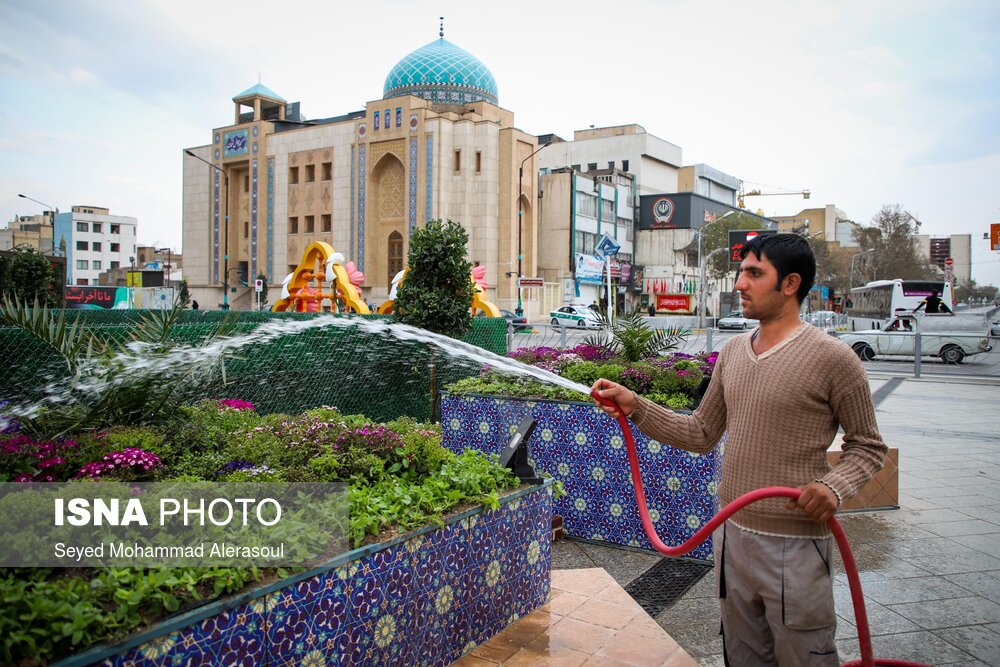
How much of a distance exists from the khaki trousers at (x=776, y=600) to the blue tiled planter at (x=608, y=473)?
2.80 m

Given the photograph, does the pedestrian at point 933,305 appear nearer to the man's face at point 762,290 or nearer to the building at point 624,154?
the building at point 624,154

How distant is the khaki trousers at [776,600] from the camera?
262 cm

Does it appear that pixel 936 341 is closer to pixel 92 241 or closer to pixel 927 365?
pixel 927 365

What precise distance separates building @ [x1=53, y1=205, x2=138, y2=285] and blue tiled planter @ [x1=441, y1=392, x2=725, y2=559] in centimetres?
9656

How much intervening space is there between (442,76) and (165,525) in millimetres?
50324

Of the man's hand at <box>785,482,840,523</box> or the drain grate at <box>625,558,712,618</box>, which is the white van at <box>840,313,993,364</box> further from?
the man's hand at <box>785,482,840,523</box>

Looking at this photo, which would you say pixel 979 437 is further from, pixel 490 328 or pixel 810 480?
pixel 810 480

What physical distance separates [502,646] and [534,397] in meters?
3.13

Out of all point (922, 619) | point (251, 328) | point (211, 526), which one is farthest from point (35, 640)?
point (251, 328)

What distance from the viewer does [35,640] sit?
2.09m

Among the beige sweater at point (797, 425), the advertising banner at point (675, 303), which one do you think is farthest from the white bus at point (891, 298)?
the beige sweater at point (797, 425)

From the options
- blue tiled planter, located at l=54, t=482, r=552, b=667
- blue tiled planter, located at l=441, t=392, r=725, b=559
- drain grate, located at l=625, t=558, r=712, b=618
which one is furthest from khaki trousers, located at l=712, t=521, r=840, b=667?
blue tiled planter, located at l=441, t=392, r=725, b=559

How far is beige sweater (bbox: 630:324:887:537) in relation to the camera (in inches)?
105

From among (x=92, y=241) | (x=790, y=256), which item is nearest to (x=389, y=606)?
(x=790, y=256)
